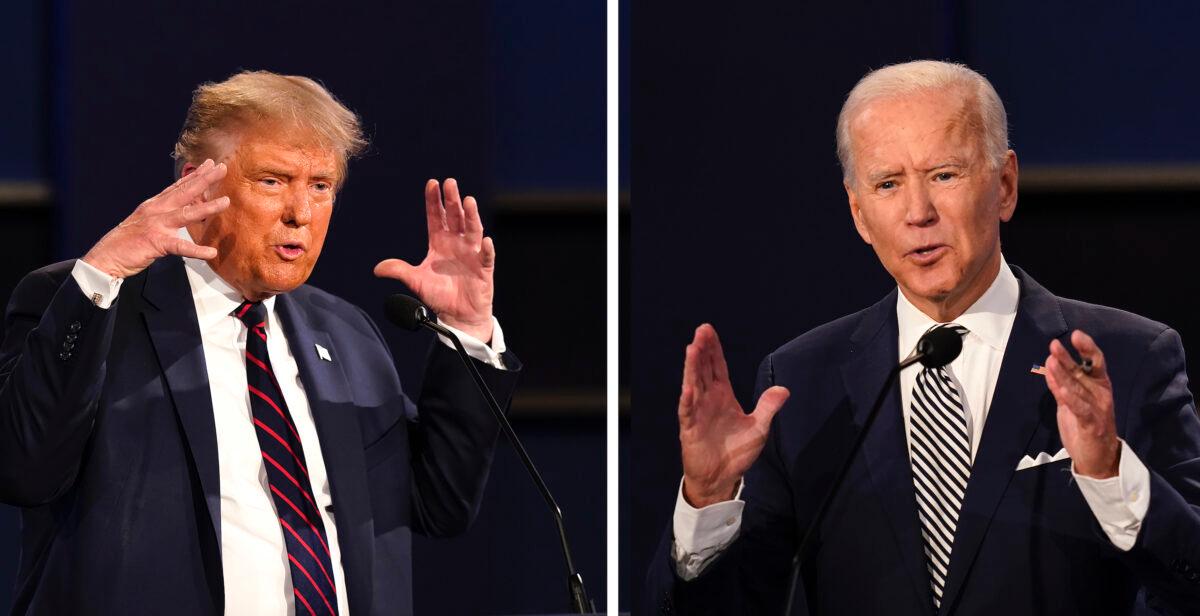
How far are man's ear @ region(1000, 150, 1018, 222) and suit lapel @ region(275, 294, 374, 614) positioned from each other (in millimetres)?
1425

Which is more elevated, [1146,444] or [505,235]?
[505,235]

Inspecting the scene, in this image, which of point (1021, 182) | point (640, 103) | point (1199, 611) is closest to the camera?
point (1199, 611)

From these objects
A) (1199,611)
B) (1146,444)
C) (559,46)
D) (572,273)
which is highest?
(559,46)

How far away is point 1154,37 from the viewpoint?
2922 millimetres

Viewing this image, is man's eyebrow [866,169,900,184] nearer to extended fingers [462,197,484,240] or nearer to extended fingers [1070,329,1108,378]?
extended fingers [1070,329,1108,378]

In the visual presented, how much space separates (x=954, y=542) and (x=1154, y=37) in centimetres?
112

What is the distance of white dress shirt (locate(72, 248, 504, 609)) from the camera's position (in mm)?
2773

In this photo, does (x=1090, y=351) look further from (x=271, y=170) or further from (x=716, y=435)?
(x=271, y=170)

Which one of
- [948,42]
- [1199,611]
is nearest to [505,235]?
[948,42]

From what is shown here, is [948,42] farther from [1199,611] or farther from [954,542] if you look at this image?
[1199,611]

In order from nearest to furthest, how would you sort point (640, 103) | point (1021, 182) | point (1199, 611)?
point (1199, 611)
point (1021, 182)
point (640, 103)

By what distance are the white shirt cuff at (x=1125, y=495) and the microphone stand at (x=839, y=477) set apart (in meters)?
0.38

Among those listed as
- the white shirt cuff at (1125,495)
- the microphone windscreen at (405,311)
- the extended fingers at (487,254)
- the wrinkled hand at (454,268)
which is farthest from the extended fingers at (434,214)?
the white shirt cuff at (1125,495)

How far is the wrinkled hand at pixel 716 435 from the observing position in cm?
290
